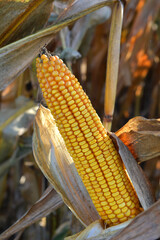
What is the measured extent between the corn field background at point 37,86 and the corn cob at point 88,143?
225 mm

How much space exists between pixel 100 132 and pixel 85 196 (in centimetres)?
45

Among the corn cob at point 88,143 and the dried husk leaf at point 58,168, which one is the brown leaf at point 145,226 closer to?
the corn cob at point 88,143

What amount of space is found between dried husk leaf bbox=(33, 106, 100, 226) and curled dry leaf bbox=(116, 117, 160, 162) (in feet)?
1.13

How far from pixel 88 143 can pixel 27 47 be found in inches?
20.3

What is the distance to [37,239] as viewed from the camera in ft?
8.74

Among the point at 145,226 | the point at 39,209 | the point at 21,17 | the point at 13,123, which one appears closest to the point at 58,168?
the point at 39,209

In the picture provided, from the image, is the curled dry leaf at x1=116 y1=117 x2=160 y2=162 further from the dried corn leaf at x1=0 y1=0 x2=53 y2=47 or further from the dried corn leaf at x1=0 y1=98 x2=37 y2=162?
the dried corn leaf at x1=0 y1=98 x2=37 y2=162

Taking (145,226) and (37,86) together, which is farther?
(37,86)

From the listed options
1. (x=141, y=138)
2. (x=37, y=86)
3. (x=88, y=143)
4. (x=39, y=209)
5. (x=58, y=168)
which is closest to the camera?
(x=88, y=143)

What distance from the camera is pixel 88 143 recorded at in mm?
1354

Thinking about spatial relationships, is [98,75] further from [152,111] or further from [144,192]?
[144,192]

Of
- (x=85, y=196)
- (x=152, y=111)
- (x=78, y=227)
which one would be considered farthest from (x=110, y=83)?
(x=152, y=111)

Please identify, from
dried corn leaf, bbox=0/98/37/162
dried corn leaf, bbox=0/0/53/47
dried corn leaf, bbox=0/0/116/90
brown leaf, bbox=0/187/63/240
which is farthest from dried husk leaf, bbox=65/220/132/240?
dried corn leaf, bbox=0/98/37/162

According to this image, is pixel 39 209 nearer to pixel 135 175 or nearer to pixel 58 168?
pixel 58 168
